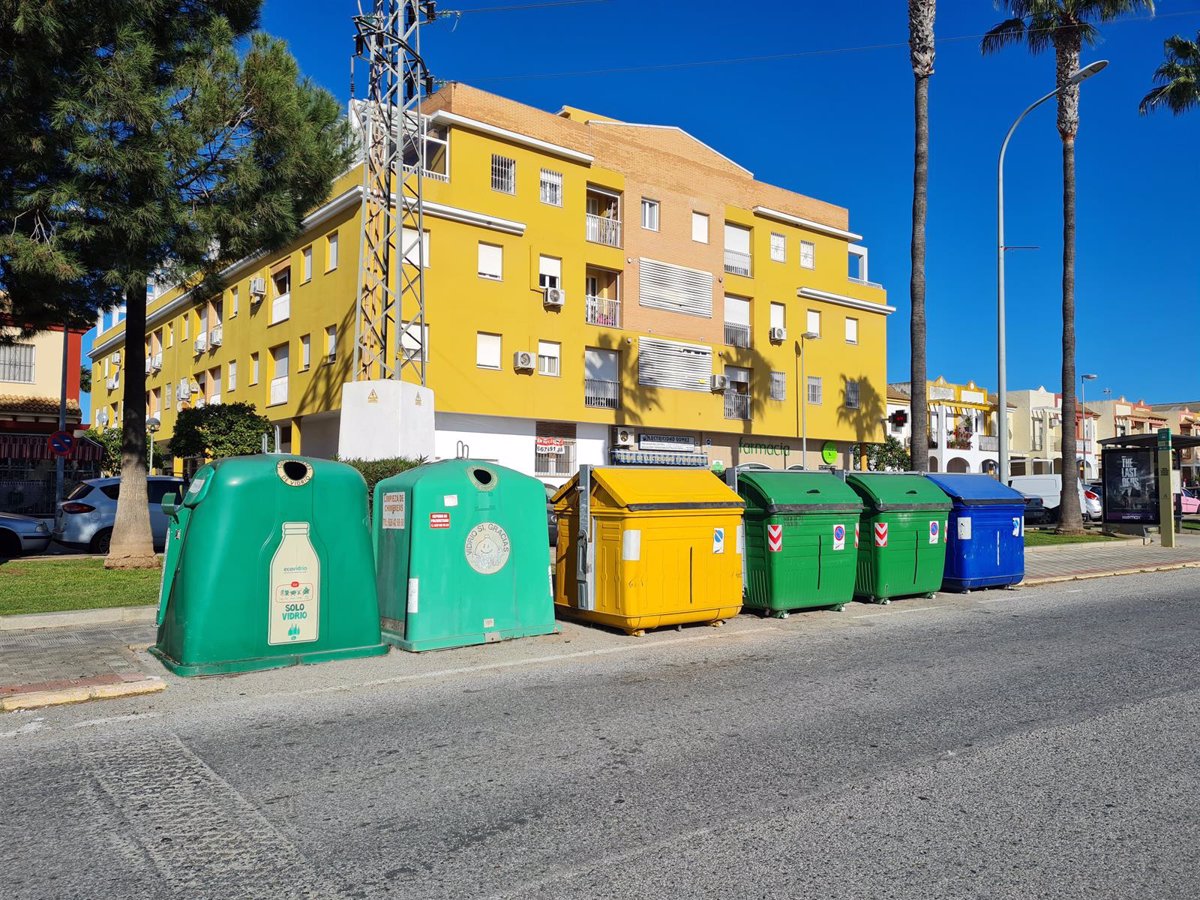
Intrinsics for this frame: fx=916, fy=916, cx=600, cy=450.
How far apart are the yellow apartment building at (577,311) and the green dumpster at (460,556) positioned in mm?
16994

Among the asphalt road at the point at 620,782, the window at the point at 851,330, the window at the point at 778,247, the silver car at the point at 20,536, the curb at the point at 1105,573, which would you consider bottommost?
the curb at the point at 1105,573

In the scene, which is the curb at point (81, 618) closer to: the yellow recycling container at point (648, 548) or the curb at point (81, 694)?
the curb at point (81, 694)

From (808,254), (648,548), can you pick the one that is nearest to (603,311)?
(808,254)

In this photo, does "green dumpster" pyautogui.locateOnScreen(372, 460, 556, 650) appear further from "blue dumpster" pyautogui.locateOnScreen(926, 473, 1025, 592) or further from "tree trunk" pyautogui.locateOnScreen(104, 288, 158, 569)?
"tree trunk" pyautogui.locateOnScreen(104, 288, 158, 569)

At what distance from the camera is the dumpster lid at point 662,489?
8.83m

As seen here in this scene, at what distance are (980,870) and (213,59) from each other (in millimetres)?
13478

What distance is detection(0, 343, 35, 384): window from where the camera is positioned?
31891 mm

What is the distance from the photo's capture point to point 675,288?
107 ft

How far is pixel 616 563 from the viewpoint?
8781 mm

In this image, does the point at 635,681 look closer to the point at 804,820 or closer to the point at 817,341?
the point at 804,820

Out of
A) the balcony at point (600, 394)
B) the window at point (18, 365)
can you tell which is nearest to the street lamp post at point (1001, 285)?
the balcony at point (600, 394)

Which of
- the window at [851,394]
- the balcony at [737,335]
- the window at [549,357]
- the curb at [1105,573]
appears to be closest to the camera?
the curb at [1105,573]

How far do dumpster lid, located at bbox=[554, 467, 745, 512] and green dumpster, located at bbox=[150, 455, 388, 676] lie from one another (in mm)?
2566

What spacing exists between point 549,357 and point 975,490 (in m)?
18.6
